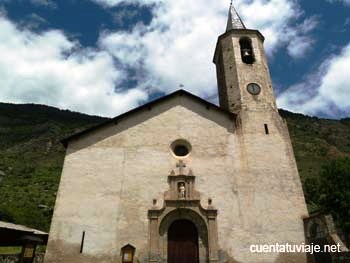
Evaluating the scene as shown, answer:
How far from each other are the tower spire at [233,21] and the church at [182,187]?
16.8 feet

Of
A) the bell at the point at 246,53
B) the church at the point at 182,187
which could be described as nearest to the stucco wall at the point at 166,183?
the church at the point at 182,187

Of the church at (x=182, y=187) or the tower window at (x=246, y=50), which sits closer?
the church at (x=182, y=187)

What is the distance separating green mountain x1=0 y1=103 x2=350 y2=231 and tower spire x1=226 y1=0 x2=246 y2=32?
1961 centimetres

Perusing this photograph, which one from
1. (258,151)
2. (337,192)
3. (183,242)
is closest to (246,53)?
(258,151)

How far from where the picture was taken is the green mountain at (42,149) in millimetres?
33938

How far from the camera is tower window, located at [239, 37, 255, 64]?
1755cm

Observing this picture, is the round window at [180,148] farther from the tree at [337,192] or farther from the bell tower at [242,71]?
the tree at [337,192]

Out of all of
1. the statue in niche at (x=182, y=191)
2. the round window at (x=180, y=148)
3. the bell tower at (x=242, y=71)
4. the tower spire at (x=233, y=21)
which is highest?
the tower spire at (x=233, y=21)

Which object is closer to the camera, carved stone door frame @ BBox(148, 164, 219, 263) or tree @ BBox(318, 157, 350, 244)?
carved stone door frame @ BBox(148, 164, 219, 263)

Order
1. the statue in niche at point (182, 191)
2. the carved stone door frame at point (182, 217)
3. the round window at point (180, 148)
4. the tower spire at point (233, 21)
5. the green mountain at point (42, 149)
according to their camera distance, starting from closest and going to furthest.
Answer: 1. the carved stone door frame at point (182, 217)
2. the statue in niche at point (182, 191)
3. the round window at point (180, 148)
4. the tower spire at point (233, 21)
5. the green mountain at point (42, 149)

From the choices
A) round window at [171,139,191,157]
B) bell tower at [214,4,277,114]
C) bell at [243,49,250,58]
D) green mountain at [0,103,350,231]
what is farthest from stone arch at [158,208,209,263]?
green mountain at [0,103,350,231]

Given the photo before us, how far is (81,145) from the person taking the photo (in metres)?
14.3

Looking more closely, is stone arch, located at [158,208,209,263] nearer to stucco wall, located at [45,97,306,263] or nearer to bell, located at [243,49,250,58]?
stucco wall, located at [45,97,306,263]

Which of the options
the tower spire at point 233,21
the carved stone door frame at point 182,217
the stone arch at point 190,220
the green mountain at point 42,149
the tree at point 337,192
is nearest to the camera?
the carved stone door frame at point 182,217
